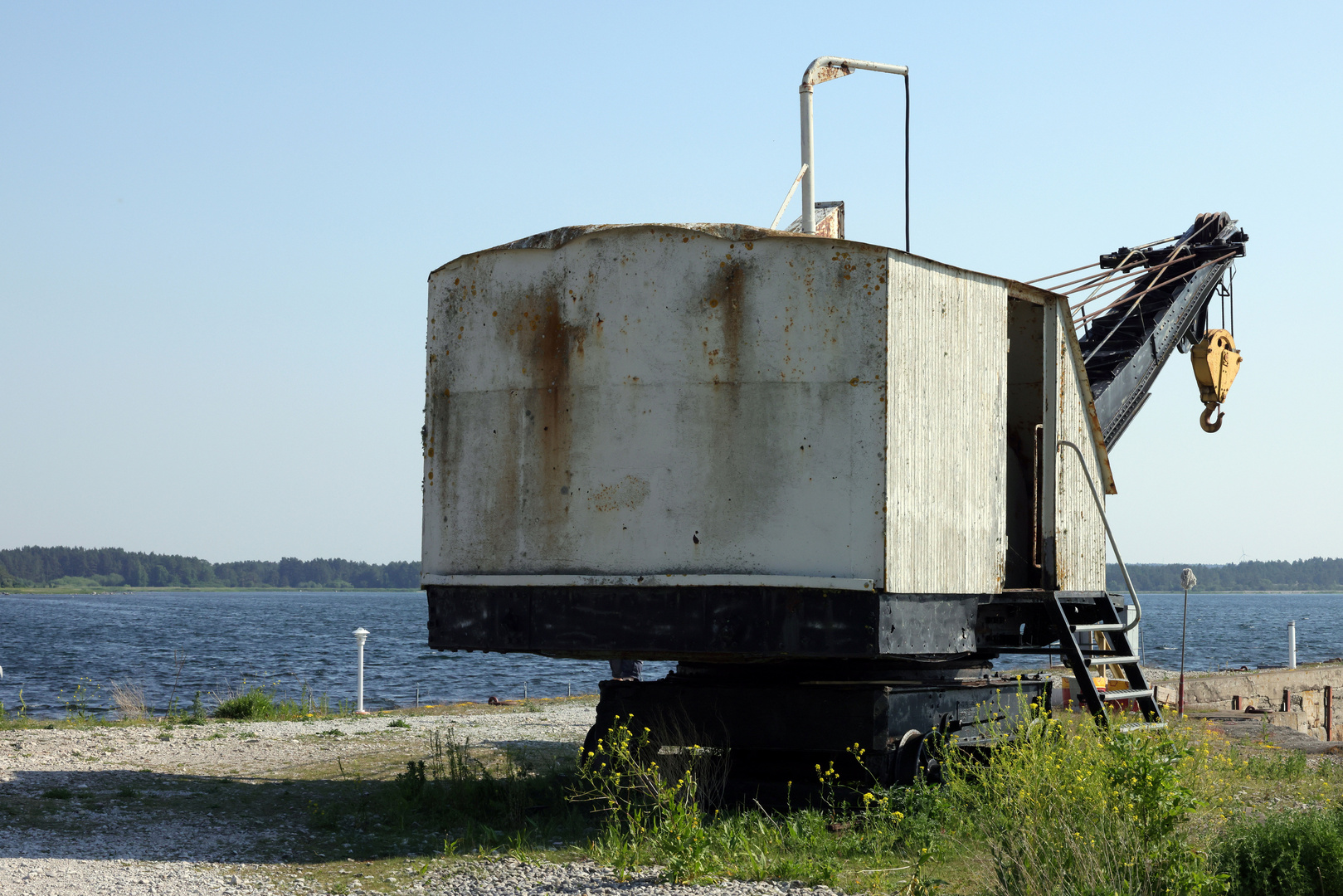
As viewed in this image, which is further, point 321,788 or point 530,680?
point 530,680

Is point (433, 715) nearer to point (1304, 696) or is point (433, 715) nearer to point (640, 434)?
point (640, 434)

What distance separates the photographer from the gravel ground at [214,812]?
262 inches

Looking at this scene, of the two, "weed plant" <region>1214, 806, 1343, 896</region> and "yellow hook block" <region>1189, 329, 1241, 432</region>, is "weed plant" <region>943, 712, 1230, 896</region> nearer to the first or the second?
"weed plant" <region>1214, 806, 1343, 896</region>

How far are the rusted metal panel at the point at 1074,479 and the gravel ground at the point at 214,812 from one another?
436cm

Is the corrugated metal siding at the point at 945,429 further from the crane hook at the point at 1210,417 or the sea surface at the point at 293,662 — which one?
the sea surface at the point at 293,662

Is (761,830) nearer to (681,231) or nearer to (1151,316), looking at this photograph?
(681,231)

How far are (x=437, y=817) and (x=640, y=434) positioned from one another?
3048 millimetres

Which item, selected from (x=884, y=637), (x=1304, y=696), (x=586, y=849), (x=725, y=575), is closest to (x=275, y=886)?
(x=586, y=849)

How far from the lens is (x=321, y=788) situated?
32.5ft

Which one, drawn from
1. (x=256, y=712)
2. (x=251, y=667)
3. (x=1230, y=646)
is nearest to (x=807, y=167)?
(x=256, y=712)

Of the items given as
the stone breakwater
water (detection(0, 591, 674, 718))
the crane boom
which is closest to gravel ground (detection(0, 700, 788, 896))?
the crane boom

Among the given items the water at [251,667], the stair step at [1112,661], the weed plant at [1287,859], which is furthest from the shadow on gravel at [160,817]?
the water at [251,667]

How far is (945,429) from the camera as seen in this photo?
26.9ft

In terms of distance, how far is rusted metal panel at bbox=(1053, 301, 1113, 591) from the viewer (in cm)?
945
